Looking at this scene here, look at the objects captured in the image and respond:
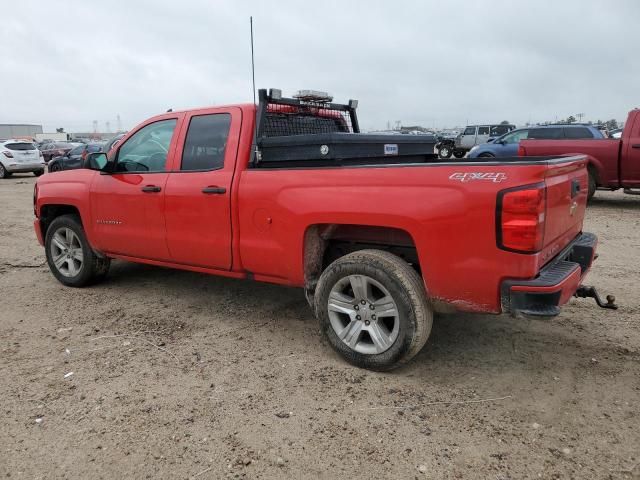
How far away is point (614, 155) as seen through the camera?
1017cm

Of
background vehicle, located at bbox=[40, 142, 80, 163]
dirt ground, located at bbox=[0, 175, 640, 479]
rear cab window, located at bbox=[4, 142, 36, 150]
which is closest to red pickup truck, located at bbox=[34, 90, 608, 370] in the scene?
dirt ground, located at bbox=[0, 175, 640, 479]

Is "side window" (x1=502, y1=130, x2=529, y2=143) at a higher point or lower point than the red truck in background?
higher

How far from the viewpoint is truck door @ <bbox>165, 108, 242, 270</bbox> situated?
416 centimetres

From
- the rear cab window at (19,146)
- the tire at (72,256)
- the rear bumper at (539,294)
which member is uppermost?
the rear cab window at (19,146)

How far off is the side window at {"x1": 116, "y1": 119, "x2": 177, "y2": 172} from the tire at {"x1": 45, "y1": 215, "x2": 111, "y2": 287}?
0.97 meters

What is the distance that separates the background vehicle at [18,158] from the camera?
21.2 metres

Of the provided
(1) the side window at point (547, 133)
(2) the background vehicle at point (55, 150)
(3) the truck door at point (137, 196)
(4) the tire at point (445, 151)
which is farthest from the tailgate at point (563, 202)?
(2) the background vehicle at point (55, 150)

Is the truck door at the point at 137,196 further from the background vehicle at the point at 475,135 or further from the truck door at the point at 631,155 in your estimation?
the background vehicle at the point at 475,135

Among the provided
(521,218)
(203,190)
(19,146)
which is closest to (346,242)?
(203,190)

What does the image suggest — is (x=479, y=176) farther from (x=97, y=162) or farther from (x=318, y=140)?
(x=97, y=162)

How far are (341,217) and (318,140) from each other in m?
0.64

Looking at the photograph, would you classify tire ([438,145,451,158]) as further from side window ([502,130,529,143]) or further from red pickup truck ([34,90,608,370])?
red pickup truck ([34,90,608,370])

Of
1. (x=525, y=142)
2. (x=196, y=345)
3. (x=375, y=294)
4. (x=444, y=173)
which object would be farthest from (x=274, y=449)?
(x=525, y=142)

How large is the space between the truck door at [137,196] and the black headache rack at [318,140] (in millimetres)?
950
